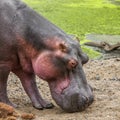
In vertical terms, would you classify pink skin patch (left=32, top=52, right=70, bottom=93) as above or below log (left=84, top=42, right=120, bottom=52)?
above

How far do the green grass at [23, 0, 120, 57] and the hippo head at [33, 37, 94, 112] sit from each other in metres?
3.57

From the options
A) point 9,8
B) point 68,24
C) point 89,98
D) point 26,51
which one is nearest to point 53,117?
point 89,98

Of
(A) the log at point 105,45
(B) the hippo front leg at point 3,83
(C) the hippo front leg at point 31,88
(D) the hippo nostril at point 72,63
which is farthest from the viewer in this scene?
(A) the log at point 105,45

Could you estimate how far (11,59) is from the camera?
15.3ft

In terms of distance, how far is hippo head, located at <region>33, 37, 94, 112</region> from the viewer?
439 centimetres

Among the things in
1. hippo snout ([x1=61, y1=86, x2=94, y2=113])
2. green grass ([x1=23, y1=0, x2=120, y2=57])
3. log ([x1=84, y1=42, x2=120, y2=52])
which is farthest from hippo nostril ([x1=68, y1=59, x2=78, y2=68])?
log ([x1=84, y1=42, x2=120, y2=52])

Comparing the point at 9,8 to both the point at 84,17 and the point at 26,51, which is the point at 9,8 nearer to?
the point at 26,51

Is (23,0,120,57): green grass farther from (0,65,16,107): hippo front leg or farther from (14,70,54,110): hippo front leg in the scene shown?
(0,65,16,107): hippo front leg

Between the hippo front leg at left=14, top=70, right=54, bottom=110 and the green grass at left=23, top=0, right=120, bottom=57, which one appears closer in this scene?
the hippo front leg at left=14, top=70, right=54, bottom=110

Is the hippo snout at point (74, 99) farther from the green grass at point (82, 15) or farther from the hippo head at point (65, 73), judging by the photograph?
the green grass at point (82, 15)

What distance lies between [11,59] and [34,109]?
547 millimetres

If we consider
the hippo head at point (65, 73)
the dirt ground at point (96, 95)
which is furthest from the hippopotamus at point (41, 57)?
the dirt ground at point (96, 95)

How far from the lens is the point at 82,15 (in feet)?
38.1

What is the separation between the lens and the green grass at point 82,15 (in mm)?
9922
